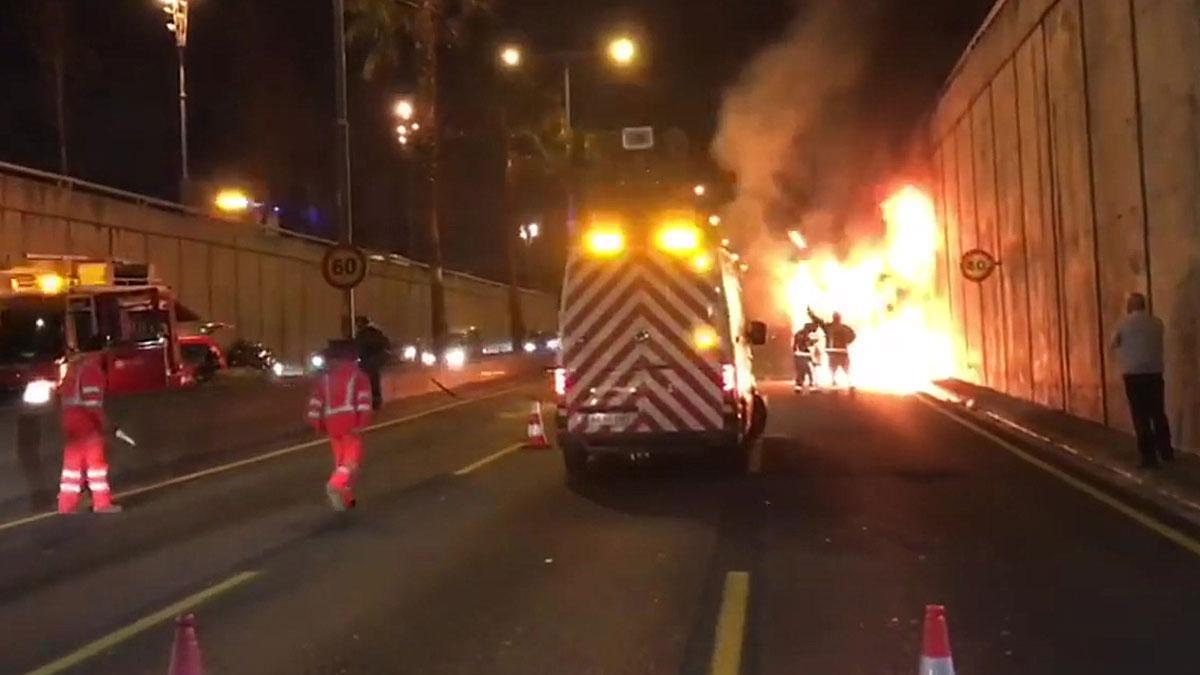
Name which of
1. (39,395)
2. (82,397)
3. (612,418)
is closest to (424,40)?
(39,395)

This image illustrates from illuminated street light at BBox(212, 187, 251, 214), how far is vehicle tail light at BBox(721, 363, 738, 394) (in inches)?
1438

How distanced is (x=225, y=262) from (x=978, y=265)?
21.6 meters

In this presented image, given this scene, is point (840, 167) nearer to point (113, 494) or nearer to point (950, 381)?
point (950, 381)

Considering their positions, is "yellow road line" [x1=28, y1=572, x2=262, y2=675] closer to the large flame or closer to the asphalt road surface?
the asphalt road surface

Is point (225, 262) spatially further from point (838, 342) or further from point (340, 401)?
point (340, 401)

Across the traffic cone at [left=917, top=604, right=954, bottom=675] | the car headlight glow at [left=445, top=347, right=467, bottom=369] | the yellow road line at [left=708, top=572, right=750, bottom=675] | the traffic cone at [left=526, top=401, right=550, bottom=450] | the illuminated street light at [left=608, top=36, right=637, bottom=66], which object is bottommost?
the yellow road line at [left=708, top=572, right=750, bottom=675]

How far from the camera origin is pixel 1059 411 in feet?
69.4

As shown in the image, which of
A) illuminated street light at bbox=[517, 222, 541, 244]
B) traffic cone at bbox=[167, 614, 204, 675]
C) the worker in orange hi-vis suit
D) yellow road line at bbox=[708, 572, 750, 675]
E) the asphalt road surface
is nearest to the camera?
Result: traffic cone at bbox=[167, 614, 204, 675]

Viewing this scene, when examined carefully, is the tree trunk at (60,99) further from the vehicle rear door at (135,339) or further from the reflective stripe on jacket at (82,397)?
the reflective stripe on jacket at (82,397)

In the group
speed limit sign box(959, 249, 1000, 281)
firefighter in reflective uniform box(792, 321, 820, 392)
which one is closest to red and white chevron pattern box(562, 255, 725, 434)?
speed limit sign box(959, 249, 1000, 281)

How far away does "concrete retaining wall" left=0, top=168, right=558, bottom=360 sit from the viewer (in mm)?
30156

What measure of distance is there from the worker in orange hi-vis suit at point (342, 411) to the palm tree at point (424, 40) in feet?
73.2

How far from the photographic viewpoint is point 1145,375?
14.2 metres

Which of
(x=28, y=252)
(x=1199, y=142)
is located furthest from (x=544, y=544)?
(x=28, y=252)
